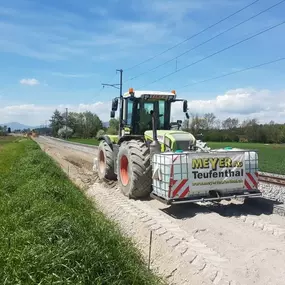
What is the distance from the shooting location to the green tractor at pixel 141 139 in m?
8.92

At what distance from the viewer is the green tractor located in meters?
8.92

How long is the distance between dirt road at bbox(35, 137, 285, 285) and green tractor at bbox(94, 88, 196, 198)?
70 cm

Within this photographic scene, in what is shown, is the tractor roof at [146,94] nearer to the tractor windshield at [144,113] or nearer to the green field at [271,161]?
the tractor windshield at [144,113]

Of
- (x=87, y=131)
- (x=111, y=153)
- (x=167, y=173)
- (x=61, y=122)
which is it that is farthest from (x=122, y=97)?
(x=61, y=122)

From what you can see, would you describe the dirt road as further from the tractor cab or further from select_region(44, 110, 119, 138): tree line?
select_region(44, 110, 119, 138): tree line

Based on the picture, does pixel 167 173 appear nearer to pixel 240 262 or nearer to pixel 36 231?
pixel 240 262

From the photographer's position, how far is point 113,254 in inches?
180

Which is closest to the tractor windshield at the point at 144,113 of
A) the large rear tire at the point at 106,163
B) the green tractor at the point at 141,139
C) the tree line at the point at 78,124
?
the green tractor at the point at 141,139

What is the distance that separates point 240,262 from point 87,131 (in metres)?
104

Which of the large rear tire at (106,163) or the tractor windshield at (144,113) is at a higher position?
the tractor windshield at (144,113)

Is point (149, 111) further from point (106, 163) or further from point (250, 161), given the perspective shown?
point (250, 161)

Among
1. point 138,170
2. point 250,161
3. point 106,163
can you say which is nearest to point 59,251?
point 138,170

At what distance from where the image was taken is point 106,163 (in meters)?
12.3

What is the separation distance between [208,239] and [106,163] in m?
6.53
